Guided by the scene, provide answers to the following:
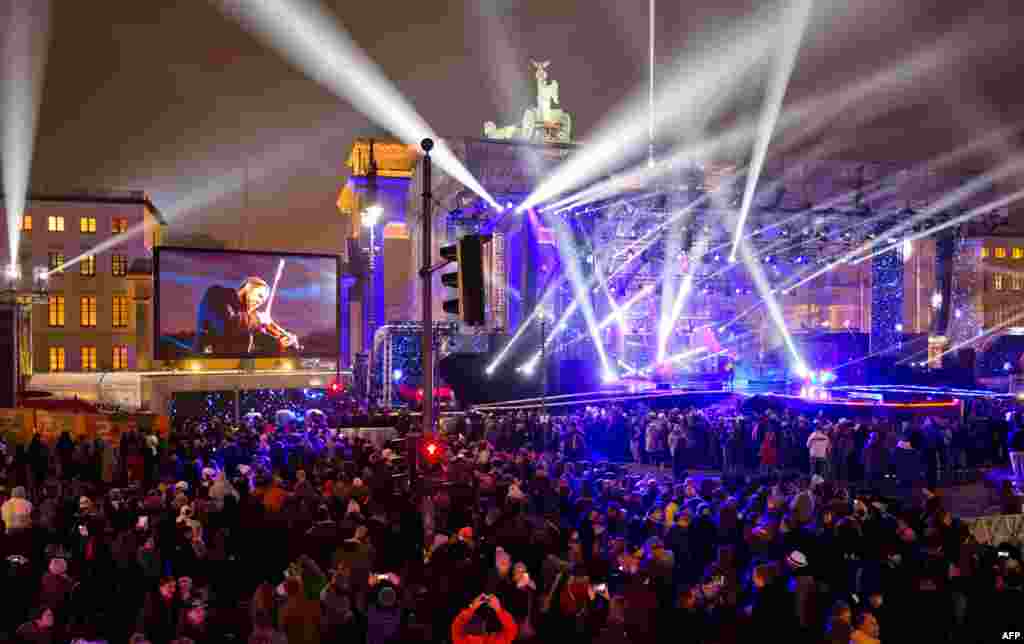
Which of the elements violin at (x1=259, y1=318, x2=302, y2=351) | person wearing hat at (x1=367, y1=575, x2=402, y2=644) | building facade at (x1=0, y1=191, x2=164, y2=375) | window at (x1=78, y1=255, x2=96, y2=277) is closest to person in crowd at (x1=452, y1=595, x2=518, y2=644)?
person wearing hat at (x1=367, y1=575, x2=402, y2=644)

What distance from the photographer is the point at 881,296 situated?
1362 inches

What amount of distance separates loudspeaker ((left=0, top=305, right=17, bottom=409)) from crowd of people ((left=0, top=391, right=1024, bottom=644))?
37.4ft

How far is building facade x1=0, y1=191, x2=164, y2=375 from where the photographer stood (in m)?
48.1

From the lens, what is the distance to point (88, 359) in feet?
159

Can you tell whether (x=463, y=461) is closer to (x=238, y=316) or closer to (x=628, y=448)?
(x=628, y=448)

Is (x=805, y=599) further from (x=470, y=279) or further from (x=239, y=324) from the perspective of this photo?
(x=239, y=324)

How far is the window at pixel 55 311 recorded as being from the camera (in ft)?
158

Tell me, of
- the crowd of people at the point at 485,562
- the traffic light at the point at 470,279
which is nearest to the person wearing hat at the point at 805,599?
the crowd of people at the point at 485,562

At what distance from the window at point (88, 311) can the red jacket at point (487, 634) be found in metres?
50.1

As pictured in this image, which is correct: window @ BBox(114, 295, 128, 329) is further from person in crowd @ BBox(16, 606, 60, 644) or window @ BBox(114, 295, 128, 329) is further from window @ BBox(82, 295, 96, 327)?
person in crowd @ BBox(16, 606, 60, 644)

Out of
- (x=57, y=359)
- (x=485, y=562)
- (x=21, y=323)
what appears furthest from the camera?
(x=57, y=359)

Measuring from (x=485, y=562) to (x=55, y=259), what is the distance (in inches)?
1981

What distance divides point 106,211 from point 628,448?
140 ft

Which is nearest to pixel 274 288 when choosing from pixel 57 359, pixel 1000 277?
pixel 57 359
